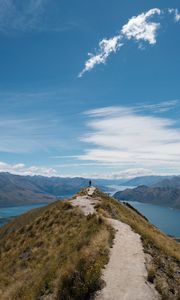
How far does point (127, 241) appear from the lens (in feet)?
94.3

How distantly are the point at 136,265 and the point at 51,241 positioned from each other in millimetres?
14746

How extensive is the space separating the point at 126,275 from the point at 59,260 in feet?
23.5

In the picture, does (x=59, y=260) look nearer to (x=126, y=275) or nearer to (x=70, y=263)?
(x=70, y=263)

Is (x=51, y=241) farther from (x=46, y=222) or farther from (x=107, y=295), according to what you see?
(x=107, y=295)

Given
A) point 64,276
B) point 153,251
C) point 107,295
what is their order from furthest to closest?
1. point 153,251
2. point 64,276
3. point 107,295

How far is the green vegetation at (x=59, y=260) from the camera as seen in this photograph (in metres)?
19.4

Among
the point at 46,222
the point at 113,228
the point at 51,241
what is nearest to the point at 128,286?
the point at 113,228

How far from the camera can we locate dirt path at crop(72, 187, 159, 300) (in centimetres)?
1725

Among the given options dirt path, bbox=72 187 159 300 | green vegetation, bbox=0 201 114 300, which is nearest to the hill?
green vegetation, bbox=0 201 114 300

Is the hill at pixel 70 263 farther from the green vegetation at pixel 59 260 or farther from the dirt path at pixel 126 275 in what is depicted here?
the dirt path at pixel 126 275

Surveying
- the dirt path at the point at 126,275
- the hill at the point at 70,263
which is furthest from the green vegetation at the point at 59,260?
the dirt path at the point at 126,275

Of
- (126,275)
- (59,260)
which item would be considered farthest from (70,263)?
(126,275)

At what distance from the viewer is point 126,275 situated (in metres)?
20.1

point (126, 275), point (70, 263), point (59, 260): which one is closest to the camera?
point (126, 275)
